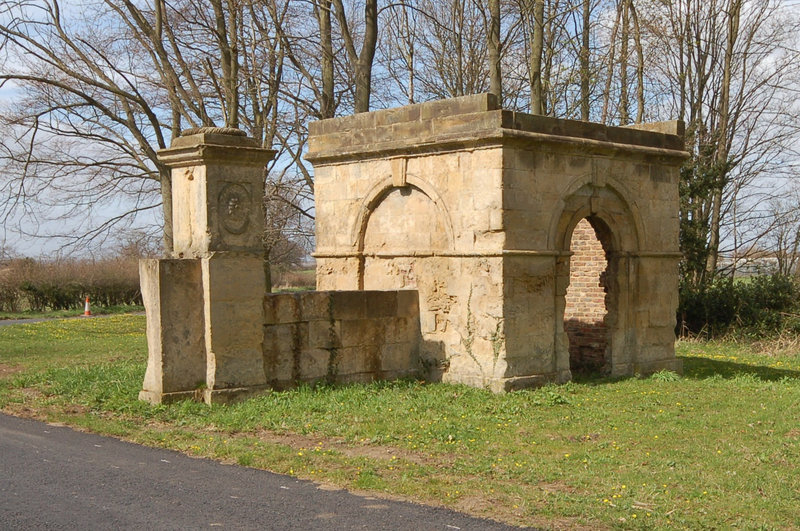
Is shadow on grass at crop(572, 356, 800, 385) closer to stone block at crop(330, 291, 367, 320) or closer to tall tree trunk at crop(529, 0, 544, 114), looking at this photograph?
stone block at crop(330, 291, 367, 320)

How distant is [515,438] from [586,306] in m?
6.68

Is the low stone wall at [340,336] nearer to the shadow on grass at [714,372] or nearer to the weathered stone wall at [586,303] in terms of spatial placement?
the shadow on grass at [714,372]

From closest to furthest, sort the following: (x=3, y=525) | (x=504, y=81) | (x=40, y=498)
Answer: (x=3, y=525)
(x=40, y=498)
(x=504, y=81)

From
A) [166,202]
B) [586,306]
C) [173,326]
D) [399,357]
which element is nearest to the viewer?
[173,326]

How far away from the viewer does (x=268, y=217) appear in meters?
21.3

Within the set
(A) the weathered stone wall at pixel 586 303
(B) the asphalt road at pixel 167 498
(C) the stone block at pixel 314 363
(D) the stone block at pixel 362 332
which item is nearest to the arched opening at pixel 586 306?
(A) the weathered stone wall at pixel 586 303

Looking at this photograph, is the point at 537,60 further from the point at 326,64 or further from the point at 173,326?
A: the point at 173,326

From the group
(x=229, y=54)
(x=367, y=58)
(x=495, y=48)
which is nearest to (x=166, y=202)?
(x=229, y=54)

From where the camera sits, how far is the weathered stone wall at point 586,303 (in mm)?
14961

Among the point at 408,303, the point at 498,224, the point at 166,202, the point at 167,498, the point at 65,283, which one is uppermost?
the point at 166,202

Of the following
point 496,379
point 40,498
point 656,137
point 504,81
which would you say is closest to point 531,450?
point 496,379

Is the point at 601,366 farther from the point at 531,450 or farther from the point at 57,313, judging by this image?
the point at 57,313

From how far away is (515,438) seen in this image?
900cm

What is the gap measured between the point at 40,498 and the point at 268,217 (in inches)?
590
